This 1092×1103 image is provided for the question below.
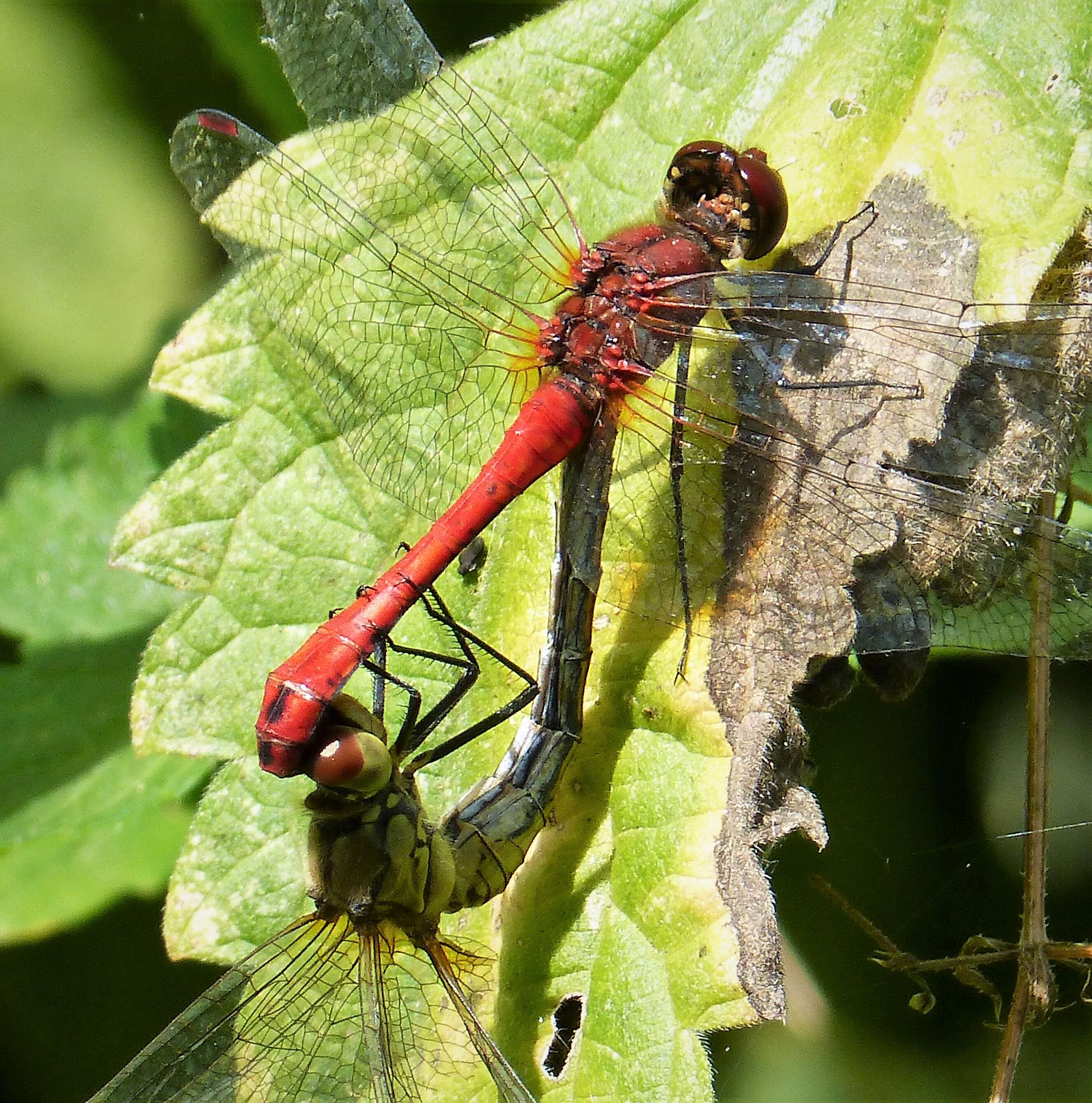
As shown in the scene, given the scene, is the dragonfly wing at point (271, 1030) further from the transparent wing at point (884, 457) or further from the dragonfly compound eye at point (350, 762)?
the transparent wing at point (884, 457)

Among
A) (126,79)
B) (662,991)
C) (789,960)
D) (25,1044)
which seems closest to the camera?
(662,991)

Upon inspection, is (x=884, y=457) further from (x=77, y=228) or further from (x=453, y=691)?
(x=77, y=228)

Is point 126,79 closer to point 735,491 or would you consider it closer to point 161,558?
point 161,558

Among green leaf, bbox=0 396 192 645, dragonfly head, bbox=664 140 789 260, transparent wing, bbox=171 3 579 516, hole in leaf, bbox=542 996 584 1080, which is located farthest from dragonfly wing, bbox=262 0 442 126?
hole in leaf, bbox=542 996 584 1080

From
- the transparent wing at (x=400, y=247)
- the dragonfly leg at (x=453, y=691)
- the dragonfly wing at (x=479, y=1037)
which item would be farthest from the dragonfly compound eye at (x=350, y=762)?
the transparent wing at (x=400, y=247)

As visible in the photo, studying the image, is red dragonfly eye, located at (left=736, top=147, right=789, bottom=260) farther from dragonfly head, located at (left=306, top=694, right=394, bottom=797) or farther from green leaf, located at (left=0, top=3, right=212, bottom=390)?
green leaf, located at (left=0, top=3, right=212, bottom=390)

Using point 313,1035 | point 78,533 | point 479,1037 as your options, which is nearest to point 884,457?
point 479,1037

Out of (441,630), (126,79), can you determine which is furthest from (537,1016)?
(126,79)
